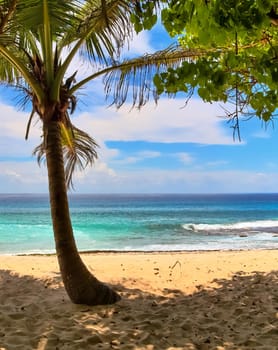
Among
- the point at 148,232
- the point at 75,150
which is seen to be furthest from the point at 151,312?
the point at 148,232

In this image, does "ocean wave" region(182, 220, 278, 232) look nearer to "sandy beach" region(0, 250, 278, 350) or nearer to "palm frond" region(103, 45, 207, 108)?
"sandy beach" region(0, 250, 278, 350)

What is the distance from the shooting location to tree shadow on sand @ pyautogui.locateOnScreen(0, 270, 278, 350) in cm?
357

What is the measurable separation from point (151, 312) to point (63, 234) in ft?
4.65

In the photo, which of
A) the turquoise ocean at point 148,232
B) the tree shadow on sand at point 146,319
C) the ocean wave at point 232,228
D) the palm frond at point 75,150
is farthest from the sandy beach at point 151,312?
the ocean wave at point 232,228

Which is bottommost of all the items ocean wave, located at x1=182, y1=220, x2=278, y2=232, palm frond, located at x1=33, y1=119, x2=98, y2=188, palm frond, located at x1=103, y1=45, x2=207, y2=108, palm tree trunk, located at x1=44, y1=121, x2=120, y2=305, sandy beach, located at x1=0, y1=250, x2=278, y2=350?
ocean wave, located at x1=182, y1=220, x2=278, y2=232

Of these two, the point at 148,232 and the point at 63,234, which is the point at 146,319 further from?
the point at 148,232

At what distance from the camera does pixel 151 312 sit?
4543 mm

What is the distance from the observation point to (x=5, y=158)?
202 ft

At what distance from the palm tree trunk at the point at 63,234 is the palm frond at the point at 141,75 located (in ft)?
3.79

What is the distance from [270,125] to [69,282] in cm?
305

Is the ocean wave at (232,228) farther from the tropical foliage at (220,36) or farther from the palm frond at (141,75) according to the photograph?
the tropical foliage at (220,36)

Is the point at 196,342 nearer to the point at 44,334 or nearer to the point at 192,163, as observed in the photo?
the point at 44,334

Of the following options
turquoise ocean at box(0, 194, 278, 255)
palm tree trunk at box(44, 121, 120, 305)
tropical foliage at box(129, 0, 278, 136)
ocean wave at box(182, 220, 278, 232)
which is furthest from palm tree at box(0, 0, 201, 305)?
ocean wave at box(182, 220, 278, 232)

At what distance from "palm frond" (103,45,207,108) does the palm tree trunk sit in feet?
3.79
